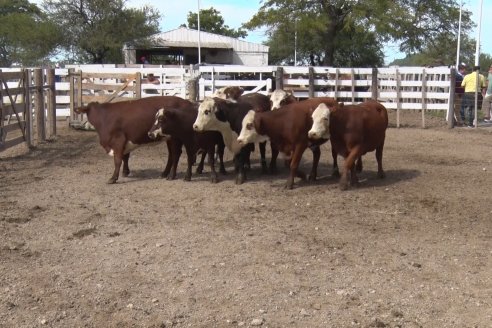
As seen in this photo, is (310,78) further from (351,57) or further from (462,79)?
(351,57)

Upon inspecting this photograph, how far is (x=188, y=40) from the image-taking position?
52.4 meters

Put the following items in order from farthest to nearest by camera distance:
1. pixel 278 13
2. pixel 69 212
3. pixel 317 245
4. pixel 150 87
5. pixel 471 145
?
1. pixel 278 13
2. pixel 150 87
3. pixel 471 145
4. pixel 69 212
5. pixel 317 245

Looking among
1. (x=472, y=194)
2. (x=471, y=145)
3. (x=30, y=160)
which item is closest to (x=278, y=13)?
(x=471, y=145)

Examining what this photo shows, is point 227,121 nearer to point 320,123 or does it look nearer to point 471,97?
point 320,123

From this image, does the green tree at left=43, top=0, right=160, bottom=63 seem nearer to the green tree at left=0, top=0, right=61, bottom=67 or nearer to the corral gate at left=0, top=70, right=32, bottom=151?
the green tree at left=0, top=0, right=61, bottom=67

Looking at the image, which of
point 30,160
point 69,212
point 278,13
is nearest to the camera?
point 69,212

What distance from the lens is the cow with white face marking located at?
29.2 ft

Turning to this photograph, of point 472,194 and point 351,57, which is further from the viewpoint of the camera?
point 351,57

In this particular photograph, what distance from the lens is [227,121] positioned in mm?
9211

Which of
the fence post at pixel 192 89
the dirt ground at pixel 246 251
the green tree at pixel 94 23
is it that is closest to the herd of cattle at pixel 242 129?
the dirt ground at pixel 246 251

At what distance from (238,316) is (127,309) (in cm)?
82

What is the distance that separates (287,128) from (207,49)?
4566cm

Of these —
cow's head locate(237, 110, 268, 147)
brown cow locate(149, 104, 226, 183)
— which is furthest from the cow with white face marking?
cow's head locate(237, 110, 268, 147)

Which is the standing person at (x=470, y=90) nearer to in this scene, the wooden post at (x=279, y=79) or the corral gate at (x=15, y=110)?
the wooden post at (x=279, y=79)
